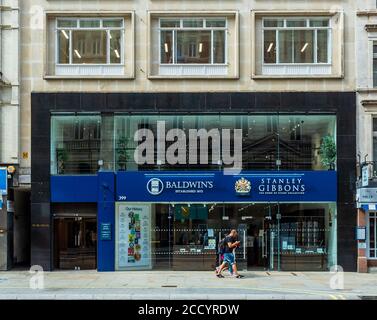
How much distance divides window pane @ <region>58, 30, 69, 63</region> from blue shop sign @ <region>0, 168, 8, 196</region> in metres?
4.72

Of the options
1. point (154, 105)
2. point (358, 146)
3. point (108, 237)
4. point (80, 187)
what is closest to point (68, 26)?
point (154, 105)

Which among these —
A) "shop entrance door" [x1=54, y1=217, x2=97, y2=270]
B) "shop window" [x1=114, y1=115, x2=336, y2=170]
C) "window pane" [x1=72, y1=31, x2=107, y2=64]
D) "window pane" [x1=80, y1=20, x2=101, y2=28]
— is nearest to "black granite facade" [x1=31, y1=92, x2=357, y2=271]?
"shop window" [x1=114, y1=115, x2=336, y2=170]

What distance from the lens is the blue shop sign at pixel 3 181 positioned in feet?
71.6

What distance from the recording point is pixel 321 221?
→ 72.1ft

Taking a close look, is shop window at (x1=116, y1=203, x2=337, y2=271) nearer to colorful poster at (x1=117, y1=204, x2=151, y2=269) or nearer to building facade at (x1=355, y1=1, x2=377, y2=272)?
colorful poster at (x1=117, y1=204, x2=151, y2=269)

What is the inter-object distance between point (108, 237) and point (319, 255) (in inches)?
312

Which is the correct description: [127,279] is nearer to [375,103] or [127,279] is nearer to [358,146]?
[358,146]

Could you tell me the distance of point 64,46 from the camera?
73.8ft

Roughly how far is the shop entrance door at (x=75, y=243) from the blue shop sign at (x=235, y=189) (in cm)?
181

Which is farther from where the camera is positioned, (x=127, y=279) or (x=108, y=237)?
(x=108, y=237)

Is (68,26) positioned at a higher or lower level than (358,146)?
higher

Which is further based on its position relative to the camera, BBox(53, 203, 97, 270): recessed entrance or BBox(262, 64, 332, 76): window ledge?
BBox(262, 64, 332, 76): window ledge

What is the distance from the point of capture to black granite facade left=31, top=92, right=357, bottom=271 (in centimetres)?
2183

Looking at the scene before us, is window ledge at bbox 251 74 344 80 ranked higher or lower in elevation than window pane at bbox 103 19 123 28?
lower
